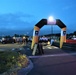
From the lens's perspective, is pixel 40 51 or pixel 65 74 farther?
pixel 40 51

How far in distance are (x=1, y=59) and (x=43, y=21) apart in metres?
20.8

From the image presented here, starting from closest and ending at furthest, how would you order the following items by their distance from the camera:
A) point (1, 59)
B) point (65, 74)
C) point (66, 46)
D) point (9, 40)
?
point (65, 74), point (1, 59), point (66, 46), point (9, 40)

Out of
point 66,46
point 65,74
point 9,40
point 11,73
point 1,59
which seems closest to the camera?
point 11,73

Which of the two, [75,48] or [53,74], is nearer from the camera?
[53,74]

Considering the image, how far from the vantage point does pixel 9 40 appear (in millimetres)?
71938

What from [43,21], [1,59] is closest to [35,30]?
[43,21]

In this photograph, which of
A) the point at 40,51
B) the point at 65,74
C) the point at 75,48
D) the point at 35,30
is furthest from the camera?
the point at 35,30

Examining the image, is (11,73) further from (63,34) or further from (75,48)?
(63,34)

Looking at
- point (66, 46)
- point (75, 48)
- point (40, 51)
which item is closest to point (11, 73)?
point (40, 51)

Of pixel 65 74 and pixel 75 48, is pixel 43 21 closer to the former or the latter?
pixel 75 48

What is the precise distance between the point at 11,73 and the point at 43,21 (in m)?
24.9

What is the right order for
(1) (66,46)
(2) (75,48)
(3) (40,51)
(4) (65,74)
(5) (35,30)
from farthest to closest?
(5) (35,30) < (1) (66,46) < (2) (75,48) < (3) (40,51) < (4) (65,74)

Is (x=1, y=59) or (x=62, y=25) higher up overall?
(x=62, y=25)

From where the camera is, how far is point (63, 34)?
119 feet
